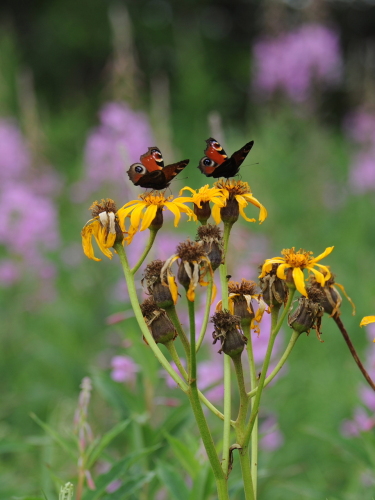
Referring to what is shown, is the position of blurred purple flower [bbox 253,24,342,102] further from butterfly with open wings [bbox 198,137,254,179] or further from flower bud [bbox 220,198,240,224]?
→ flower bud [bbox 220,198,240,224]

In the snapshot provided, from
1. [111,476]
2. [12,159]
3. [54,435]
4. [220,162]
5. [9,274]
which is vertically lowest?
[111,476]

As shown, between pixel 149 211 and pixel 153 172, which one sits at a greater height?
pixel 153 172

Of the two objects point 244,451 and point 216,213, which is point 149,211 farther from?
point 244,451

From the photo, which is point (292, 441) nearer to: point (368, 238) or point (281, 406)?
point (281, 406)

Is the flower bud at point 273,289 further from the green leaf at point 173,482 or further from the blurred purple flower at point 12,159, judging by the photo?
the blurred purple flower at point 12,159

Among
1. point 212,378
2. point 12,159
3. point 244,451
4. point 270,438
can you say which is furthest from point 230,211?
point 12,159

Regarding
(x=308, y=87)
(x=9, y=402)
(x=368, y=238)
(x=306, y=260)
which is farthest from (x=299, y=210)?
(x=306, y=260)

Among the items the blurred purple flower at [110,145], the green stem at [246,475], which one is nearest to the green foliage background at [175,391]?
the blurred purple flower at [110,145]
